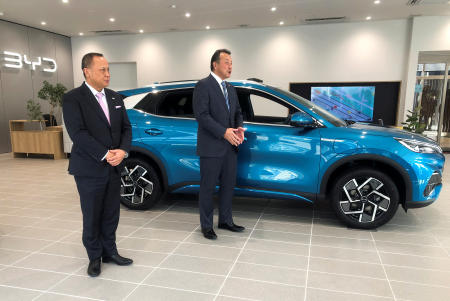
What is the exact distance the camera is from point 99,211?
2.21m

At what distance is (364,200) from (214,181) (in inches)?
57.8

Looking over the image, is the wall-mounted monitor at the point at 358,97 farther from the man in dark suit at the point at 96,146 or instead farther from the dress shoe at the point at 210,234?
the man in dark suit at the point at 96,146

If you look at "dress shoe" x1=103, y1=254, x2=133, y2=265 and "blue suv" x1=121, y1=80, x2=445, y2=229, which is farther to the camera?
"blue suv" x1=121, y1=80, x2=445, y2=229

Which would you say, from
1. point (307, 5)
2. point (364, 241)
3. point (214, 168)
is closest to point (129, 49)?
point (307, 5)

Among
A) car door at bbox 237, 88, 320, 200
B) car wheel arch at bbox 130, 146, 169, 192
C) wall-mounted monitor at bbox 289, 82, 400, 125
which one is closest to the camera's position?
car door at bbox 237, 88, 320, 200

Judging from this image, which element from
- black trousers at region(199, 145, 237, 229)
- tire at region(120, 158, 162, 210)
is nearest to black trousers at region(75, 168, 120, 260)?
black trousers at region(199, 145, 237, 229)

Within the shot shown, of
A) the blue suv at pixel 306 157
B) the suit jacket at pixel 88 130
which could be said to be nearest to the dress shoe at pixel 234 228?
the blue suv at pixel 306 157

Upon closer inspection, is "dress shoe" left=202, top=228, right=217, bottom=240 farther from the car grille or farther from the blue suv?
the car grille

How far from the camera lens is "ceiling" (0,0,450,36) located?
695 cm

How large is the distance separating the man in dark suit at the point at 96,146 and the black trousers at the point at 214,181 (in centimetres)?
79

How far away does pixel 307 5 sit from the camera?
23.4ft

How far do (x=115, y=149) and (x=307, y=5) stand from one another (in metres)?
6.52

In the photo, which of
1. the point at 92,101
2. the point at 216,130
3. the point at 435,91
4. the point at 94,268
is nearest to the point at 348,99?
the point at 435,91

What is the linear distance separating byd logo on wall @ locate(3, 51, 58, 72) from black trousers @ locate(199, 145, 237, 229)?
27.2 ft
